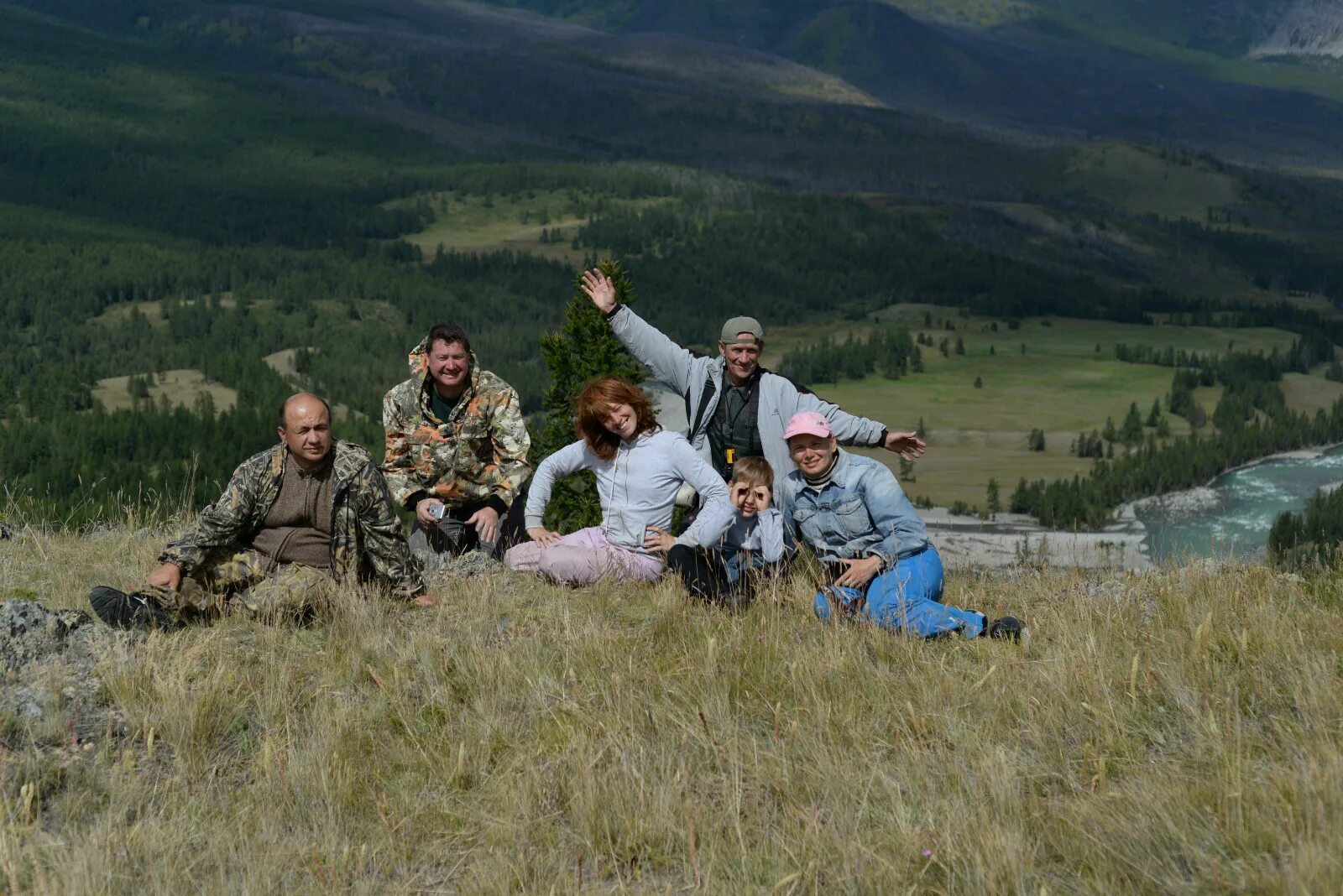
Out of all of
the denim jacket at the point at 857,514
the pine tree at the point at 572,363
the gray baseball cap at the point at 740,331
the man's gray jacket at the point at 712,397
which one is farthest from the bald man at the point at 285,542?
the pine tree at the point at 572,363

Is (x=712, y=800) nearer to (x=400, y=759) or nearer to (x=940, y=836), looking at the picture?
(x=940, y=836)

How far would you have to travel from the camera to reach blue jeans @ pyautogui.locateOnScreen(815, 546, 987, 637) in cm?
836

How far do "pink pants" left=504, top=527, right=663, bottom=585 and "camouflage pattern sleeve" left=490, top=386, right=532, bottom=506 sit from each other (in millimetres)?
1312

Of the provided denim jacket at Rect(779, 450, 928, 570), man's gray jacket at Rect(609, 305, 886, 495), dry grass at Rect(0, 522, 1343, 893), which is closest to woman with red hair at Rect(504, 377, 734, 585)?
man's gray jacket at Rect(609, 305, 886, 495)

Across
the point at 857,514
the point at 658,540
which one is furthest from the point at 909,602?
the point at 658,540

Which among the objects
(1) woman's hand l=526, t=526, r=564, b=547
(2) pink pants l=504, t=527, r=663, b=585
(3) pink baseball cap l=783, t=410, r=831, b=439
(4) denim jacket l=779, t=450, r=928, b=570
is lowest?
(2) pink pants l=504, t=527, r=663, b=585

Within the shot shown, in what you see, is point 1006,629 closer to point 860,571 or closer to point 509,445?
point 860,571

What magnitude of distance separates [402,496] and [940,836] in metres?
7.81

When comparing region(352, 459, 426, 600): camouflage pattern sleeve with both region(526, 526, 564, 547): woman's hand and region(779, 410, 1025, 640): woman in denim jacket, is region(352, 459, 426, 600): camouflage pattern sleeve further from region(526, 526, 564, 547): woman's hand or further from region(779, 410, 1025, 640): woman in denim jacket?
region(779, 410, 1025, 640): woman in denim jacket

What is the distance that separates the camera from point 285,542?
30.3 feet

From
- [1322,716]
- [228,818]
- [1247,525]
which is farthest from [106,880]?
[1247,525]

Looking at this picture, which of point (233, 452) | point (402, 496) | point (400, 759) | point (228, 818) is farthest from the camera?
point (233, 452)

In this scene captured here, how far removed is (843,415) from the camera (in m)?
10.8

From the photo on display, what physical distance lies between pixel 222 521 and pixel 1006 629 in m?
5.51
